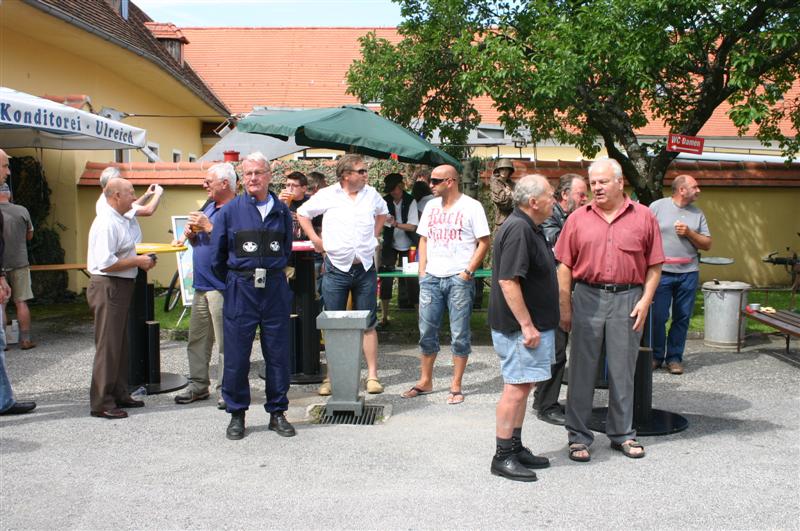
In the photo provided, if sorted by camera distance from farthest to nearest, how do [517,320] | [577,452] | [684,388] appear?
[684,388]
[577,452]
[517,320]

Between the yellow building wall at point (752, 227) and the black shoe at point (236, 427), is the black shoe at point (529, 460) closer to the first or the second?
the black shoe at point (236, 427)

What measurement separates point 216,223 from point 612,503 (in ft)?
10.7

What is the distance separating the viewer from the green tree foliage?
33.0ft

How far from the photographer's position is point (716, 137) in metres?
26.5

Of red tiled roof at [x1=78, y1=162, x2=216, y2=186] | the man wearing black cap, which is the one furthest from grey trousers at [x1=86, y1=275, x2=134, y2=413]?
red tiled roof at [x1=78, y1=162, x2=216, y2=186]

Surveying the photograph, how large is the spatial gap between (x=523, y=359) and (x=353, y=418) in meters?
1.93

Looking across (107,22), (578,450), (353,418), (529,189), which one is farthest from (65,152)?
(578,450)

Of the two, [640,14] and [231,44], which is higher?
[231,44]

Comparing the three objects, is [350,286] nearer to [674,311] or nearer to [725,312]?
[674,311]

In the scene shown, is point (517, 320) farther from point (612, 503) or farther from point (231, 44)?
point (231, 44)

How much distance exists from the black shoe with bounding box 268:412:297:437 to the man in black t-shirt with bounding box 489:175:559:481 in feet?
5.31

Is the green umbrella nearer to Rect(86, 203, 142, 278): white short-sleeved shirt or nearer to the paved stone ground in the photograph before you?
Rect(86, 203, 142, 278): white short-sleeved shirt

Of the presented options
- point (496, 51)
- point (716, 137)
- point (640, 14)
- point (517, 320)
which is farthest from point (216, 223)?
point (716, 137)

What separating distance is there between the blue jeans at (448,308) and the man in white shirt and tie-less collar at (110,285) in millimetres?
2418
